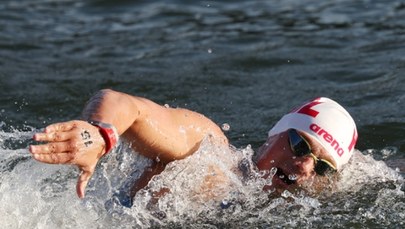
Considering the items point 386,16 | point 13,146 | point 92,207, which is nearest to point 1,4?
point 386,16

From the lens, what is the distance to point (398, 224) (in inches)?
213

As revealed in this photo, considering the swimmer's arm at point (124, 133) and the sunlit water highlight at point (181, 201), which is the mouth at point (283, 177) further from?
the swimmer's arm at point (124, 133)

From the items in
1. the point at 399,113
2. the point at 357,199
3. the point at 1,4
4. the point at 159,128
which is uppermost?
the point at 159,128

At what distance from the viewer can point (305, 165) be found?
18.0 feet

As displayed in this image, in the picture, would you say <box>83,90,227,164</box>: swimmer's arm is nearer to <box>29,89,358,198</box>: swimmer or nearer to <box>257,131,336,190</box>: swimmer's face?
<box>29,89,358,198</box>: swimmer

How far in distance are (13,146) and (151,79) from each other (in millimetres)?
2613

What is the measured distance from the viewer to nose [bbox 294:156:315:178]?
546cm

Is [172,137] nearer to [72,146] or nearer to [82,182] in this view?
[82,182]

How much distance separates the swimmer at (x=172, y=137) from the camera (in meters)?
3.94

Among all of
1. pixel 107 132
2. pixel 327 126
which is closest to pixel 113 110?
pixel 107 132

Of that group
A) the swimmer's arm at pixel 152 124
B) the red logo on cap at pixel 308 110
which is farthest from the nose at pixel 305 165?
the swimmer's arm at pixel 152 124

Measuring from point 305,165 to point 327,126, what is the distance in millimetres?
321

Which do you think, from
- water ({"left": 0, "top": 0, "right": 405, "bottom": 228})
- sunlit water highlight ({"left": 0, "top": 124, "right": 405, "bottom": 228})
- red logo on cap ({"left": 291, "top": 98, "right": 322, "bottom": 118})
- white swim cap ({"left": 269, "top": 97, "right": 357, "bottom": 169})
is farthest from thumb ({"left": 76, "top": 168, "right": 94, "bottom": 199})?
red logo on cap ({"left": 291, "top": 98, "right": 322, "bottom": 118})

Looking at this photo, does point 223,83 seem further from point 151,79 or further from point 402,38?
point 402,38
